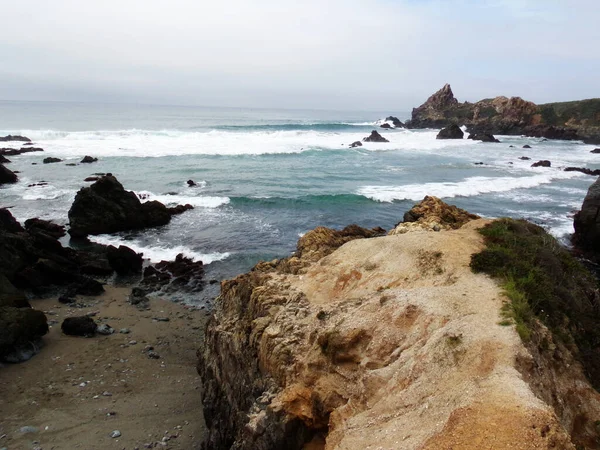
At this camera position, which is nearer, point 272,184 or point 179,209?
point 179,209

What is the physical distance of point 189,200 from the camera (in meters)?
30.2

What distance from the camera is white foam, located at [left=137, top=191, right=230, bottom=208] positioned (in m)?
29.5

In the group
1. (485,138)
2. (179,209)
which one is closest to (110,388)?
(179,209)

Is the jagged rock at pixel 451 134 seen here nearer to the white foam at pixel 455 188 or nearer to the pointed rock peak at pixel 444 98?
the pointed rock peak at pixel 444 98

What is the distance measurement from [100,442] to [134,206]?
→ 17.4m

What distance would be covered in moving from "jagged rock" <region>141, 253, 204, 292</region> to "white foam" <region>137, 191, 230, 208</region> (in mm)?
9799

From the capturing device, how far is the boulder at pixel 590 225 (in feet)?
68.0

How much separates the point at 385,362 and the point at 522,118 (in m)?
96.2

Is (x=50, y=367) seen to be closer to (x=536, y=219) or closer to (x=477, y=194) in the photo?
(x=536, y=219)

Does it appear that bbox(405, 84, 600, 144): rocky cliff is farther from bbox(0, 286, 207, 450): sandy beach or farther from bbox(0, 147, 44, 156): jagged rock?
bbox(0, 286, 207, 450): sandy beach

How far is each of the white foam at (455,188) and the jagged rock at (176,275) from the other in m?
15.6

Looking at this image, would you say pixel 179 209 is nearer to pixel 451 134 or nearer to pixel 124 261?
pixel 124 261

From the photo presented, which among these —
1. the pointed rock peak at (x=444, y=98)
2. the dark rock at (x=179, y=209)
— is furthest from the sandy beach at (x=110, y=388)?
the pointed rock peak at (x=444, y=98)

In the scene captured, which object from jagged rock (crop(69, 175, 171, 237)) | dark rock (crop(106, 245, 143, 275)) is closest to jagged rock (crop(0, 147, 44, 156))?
jagged rock (crop(69, 175, 171, 237))
